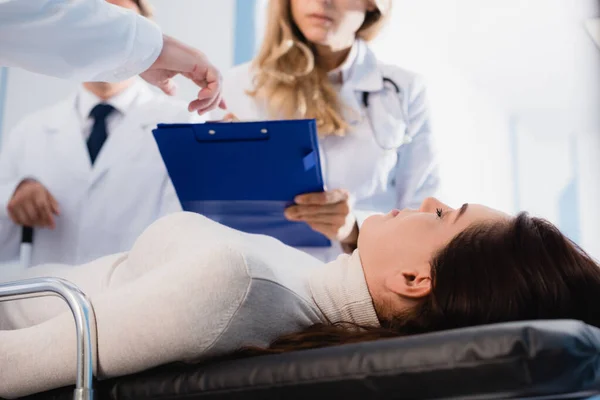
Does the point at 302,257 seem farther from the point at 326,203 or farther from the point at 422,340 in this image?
the point at 422,340

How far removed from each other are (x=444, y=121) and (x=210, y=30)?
1146mm

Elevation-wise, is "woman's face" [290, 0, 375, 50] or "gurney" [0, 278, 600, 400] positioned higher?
"woman's face" [290, 0, 375, 50]

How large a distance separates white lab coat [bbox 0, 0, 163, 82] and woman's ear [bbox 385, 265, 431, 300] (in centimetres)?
66

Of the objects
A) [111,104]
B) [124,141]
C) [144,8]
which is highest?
[144,8]

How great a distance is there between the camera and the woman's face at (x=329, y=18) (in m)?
1.83

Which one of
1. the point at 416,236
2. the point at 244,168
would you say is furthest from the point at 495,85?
the point at 416,236

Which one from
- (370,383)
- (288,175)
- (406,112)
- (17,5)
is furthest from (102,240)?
(370,383)

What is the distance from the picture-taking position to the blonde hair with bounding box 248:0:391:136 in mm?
1875

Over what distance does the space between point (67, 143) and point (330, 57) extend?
2.82 feet

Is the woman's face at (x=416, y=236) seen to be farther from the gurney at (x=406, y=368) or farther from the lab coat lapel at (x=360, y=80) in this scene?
the lab coat lapel at (x=360, y=80)

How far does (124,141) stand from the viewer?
217 centimetres

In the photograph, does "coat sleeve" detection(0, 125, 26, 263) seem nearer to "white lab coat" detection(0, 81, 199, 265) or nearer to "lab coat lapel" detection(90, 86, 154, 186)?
"white lab coat" detection(0, 81, 199, 265)

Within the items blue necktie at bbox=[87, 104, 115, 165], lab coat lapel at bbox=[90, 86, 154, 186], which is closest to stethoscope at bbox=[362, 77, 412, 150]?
lab coat lapel at bbox=[90, 86, 154, 186]

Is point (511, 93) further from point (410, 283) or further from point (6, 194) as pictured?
point (410, 283)
